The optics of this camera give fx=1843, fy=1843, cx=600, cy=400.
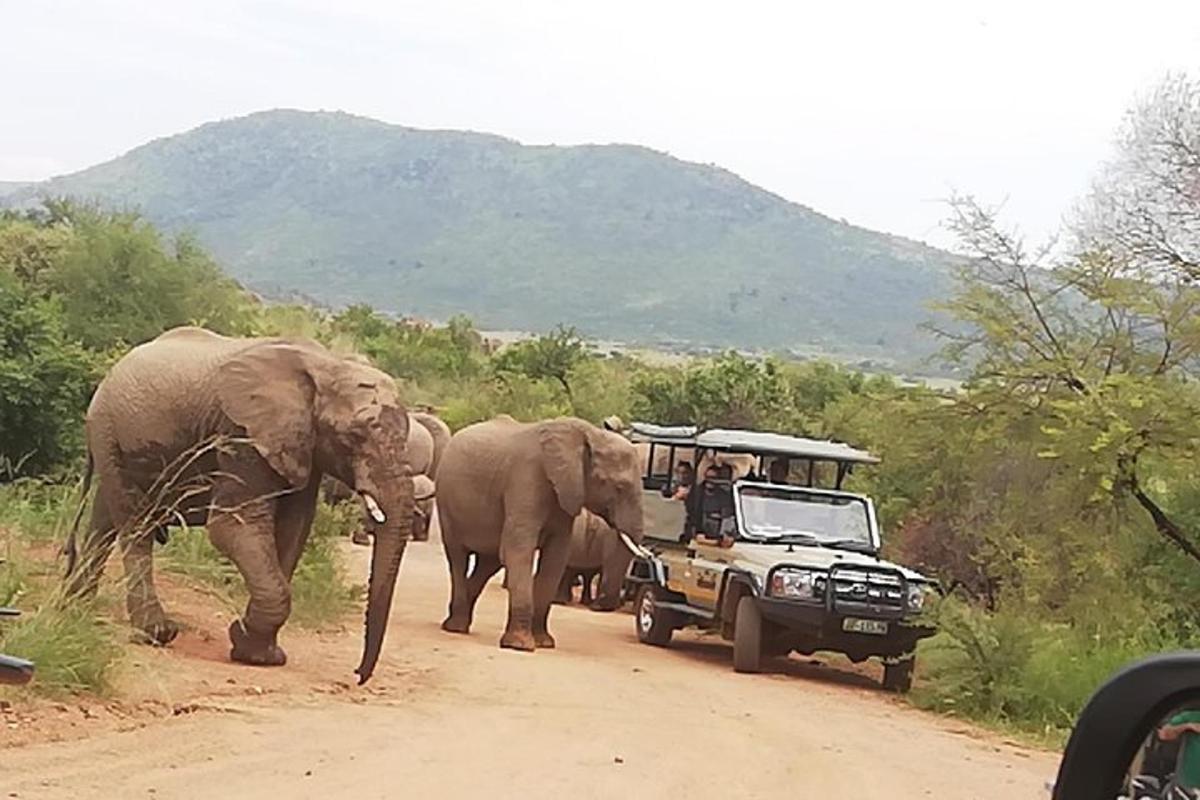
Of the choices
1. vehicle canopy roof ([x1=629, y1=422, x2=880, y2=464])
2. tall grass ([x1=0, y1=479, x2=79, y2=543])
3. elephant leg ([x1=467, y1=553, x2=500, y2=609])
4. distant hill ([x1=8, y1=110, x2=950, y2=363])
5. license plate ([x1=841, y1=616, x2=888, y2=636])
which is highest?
distant hill ([x1=8, y1=110, x2=950, y2=363])

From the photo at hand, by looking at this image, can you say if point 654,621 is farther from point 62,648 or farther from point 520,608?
point 62,648

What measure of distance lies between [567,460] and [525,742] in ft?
26.6

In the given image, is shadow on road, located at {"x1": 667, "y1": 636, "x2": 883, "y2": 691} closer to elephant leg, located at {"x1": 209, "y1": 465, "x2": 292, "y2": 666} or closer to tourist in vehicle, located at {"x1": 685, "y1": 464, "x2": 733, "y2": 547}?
tourist in vehicle, located at {"x1": 685, "y1": 464, "x2": 733, "y2": 547}

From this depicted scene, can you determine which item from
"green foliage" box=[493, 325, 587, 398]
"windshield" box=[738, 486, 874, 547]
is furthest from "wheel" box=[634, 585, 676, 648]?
"green foliage" box=[493, 325, 587, 398]

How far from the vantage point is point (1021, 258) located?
2153cm

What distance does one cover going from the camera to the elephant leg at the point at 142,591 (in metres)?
13.0

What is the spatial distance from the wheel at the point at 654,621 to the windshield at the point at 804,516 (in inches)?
64.5

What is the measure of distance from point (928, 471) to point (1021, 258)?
3.85 m

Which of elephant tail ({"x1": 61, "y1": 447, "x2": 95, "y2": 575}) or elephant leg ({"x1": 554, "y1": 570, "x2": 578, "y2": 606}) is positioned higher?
elephant tail ({"x1": 61, "y1": 447, "x2": 95, "y2": 575})

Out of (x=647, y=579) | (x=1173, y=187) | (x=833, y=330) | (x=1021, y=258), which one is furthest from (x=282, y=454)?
(x=833, y=330)

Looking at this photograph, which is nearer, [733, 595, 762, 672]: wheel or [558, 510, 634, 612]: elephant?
[733, 595, 762, 672]: wheel

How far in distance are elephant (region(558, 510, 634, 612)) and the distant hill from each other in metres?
80.2

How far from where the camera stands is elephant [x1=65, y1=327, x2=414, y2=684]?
1315 cm

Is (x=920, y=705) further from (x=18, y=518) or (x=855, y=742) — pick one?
(x=18, y=518)
